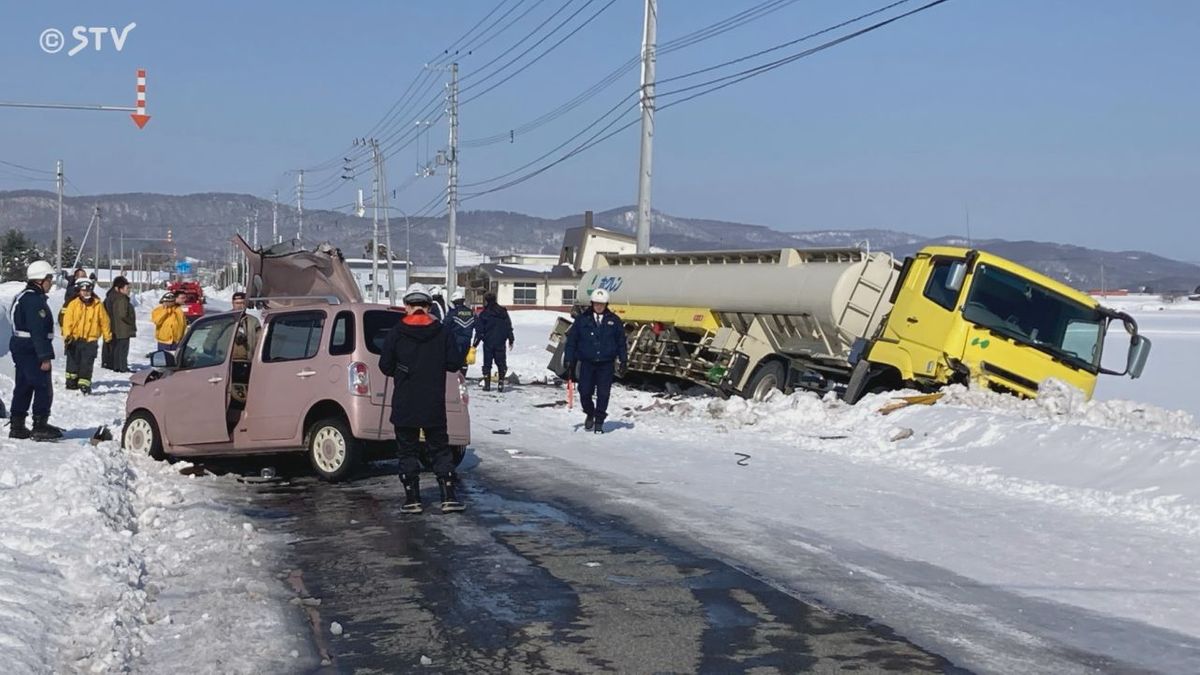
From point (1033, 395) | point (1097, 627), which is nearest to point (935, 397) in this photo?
point (1033, 395)

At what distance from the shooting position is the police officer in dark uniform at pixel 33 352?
14.4m

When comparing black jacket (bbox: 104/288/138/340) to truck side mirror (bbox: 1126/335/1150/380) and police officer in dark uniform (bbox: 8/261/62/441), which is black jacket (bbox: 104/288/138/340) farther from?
truck side mirror (bbox: 1126/335/1150/380)

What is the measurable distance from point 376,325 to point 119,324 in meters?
14.1

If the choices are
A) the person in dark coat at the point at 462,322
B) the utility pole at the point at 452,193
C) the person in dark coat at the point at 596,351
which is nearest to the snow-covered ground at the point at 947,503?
the person in dark coat at the point at 596,351

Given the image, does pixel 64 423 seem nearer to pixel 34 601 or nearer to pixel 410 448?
pixel 410 448

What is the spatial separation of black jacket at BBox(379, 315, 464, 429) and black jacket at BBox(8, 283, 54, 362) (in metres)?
5.31

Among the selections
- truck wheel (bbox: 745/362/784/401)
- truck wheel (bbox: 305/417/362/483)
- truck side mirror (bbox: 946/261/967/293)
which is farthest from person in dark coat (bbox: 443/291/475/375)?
truck wheel (bbox: 305/417/362/483)

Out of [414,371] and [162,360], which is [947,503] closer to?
[414,371]

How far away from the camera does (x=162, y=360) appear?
548 inches

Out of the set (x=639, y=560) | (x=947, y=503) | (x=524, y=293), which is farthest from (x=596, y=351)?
(x=524, y=293)

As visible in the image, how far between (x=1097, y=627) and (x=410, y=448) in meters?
5.74

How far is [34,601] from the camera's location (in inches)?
274

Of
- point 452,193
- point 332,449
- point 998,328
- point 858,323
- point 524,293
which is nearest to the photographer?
point 332,449

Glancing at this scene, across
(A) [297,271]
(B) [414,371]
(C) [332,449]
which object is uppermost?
(A) [297,271]
